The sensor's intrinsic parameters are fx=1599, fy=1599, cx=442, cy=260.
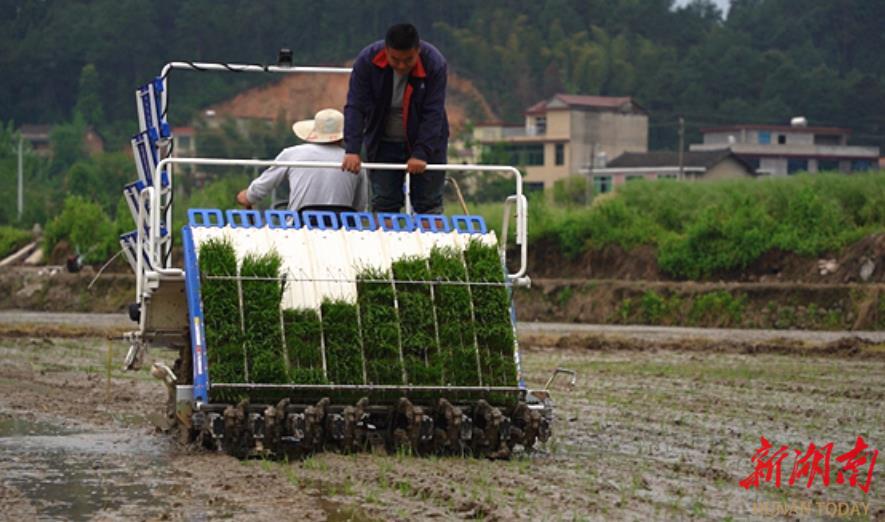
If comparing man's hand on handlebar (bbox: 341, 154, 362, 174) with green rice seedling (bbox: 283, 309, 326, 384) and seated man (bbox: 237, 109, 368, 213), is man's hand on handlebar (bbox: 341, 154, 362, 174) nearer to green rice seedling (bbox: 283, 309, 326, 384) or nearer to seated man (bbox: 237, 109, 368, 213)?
seated man (bbox: 237, 109, 368, 213)

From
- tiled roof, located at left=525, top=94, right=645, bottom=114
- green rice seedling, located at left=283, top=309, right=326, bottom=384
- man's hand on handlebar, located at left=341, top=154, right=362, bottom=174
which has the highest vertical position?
tiled roof, located at left=525, top=94, right=645, bottom=114

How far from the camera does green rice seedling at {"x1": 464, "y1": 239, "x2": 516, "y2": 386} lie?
1016 centimetres

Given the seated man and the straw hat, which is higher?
the straw hat

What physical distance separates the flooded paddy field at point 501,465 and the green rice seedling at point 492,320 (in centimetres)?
59

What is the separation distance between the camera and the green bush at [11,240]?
58312mm

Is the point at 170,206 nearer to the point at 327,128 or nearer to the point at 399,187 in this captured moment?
the point at 327,128

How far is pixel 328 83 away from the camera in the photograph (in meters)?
96.3

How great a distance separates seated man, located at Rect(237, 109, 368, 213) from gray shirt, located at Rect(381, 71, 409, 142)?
1.37ft

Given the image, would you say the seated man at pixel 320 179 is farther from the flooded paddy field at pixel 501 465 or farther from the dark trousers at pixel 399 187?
the flooded paddy field at pixel 501 465

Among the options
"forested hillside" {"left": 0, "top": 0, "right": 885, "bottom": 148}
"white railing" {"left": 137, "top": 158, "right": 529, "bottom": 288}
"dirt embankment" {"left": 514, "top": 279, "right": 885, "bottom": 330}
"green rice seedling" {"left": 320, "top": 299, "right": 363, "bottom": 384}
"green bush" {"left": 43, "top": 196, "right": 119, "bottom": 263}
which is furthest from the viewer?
"forested hillside" {"left": 0, "top": 0, "right": 885, "bottom": 148}

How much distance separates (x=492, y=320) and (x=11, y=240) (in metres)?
51.2

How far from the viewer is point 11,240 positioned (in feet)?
193

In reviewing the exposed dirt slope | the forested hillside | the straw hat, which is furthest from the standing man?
the forested hillside

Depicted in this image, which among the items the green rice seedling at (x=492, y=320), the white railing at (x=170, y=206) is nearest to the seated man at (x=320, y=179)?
the white railing at (x=170, y=206)
